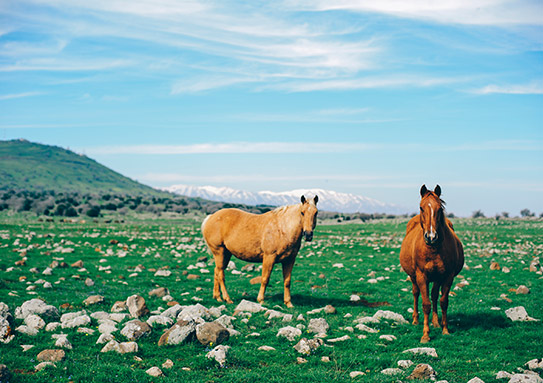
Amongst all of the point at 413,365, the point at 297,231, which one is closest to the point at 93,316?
the point at 297,231

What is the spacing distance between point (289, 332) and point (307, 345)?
98 cm

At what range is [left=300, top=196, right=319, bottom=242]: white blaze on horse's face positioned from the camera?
13.5 m

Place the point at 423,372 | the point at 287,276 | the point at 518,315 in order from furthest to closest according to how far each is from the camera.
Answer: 1. the point at 287,276
2. the point at 518,315
3. the point at 423,372

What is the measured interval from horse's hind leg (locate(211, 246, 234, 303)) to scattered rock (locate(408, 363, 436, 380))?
297 inches

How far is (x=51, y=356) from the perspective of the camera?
8.19 meters

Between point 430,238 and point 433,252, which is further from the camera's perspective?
point 433,252

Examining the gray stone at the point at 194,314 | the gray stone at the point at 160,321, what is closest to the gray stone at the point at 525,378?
the gray stone at the point at 194,314

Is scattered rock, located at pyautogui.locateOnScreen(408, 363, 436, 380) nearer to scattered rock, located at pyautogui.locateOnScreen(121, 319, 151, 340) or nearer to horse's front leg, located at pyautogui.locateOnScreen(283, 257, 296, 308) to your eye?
scattered rock, located at pyautogui.locateOnScreen(121, 319, 151, 340)

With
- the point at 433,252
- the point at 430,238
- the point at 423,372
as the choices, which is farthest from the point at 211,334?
the point at 433,252

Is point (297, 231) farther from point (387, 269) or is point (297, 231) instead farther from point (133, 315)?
point (387, 269)

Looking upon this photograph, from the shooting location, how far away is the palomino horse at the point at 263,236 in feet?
47.2

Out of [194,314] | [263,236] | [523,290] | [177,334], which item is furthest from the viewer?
[523,290]

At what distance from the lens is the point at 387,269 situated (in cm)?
2239

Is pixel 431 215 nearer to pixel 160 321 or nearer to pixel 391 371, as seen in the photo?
pixel 391 371
